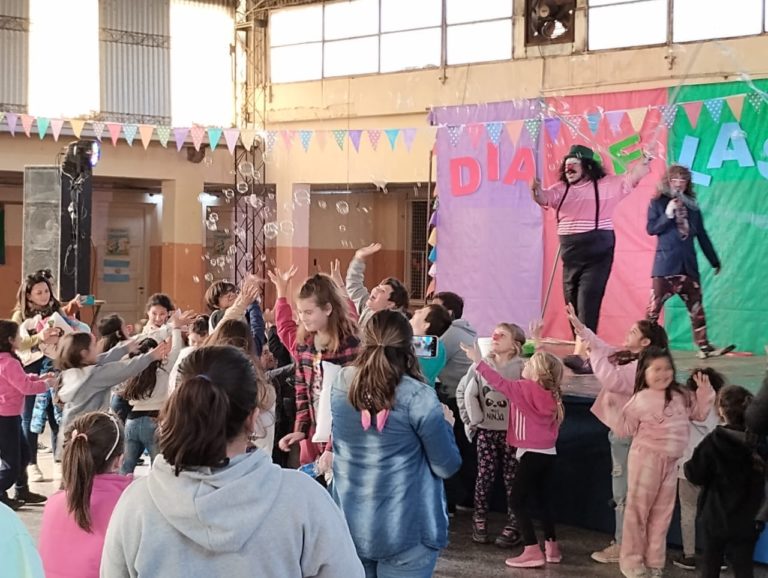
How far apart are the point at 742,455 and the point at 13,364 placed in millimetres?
3659

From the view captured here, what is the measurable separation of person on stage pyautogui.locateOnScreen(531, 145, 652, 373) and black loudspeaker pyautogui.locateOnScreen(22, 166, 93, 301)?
4.58 metres

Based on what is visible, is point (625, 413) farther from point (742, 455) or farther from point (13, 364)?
point (13, 364)

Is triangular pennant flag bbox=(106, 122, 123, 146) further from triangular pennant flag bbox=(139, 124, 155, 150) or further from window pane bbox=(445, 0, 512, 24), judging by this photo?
window pane bbox=(445, 0, 512, 24)

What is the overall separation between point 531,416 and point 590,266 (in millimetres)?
2626

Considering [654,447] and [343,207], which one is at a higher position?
[343,207]

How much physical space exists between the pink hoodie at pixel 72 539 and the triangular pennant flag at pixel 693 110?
716 centimetres

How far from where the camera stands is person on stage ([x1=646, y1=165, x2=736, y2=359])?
777cm

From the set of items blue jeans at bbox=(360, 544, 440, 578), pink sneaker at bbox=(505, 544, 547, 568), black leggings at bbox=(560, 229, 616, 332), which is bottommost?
pink sneaker at bbox=(505, 544, 547, 568)

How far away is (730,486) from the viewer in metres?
3.90

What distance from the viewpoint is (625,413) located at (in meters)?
4.38

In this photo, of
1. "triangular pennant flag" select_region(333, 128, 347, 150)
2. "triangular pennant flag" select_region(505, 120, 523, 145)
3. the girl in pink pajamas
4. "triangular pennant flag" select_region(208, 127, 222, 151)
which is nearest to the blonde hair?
the girl in pink pajamas

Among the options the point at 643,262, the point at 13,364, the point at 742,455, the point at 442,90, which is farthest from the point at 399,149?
the point at 742,455

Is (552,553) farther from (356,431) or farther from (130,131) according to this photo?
(130,131)

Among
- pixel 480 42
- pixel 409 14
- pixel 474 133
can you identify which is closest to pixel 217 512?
pixel 474 133
